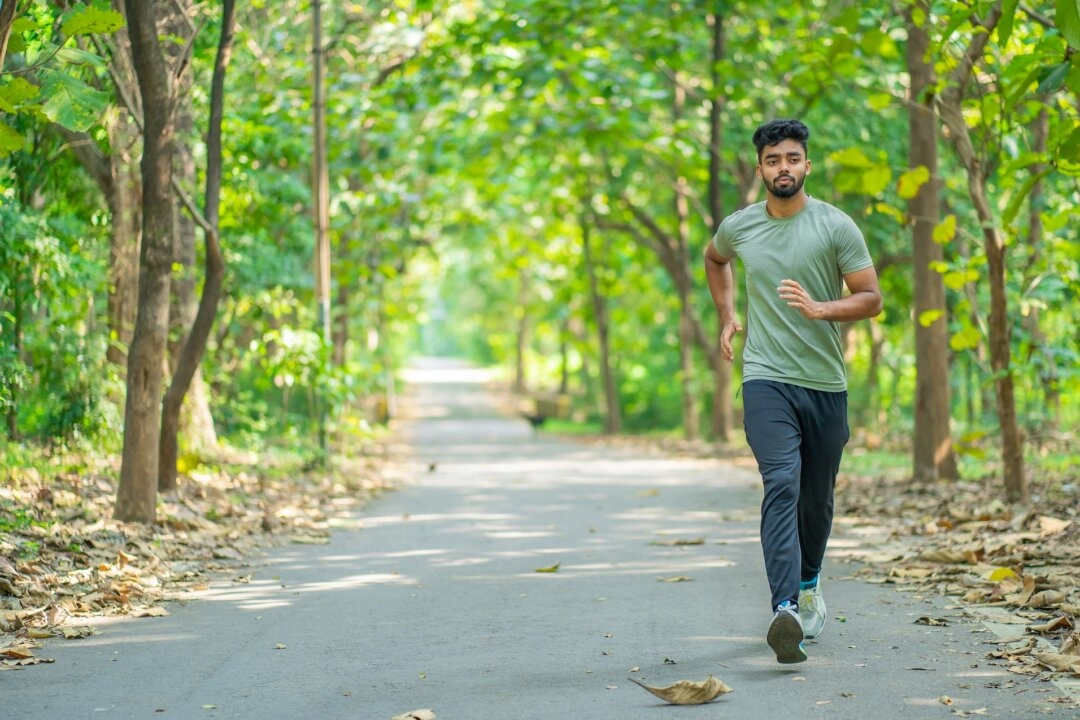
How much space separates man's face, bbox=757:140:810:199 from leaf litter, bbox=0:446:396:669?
3.76 metres

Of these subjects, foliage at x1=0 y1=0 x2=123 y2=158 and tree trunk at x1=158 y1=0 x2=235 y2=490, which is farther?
tree trunk at x1=158 y1=0 x2=235 y2=490

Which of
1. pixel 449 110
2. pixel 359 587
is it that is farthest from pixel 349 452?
pixel 359 587

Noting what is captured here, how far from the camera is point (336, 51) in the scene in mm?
20578

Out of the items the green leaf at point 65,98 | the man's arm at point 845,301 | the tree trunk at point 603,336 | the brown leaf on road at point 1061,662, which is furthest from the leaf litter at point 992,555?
the tree trunk at point 603,336

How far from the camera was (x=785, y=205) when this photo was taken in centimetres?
598

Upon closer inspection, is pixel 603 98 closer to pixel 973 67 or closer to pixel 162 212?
pixel 973 67

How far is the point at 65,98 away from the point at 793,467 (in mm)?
3897

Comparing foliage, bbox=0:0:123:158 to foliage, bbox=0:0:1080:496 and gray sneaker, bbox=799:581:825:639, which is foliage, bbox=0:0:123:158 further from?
gray sneaker, bbox=799:581:825:639

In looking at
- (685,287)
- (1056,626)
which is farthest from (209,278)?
(685,287)

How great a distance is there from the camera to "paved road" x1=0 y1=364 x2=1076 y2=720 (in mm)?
5027

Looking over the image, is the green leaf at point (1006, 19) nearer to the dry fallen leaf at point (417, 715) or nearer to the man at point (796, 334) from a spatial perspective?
the man at point (796, 334)

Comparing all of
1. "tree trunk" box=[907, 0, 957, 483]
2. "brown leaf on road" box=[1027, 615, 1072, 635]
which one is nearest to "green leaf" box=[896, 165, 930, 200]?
"tree trunk" box=[907, 0, 957, 483]

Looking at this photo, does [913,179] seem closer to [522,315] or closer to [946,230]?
[946,230]

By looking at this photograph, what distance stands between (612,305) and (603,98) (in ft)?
59.6
